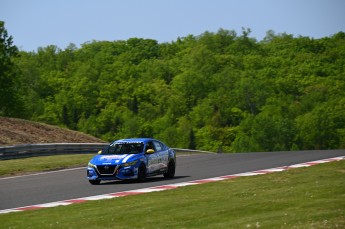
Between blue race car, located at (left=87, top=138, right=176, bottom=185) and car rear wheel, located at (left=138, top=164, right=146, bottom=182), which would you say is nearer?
blue race car, located at (left=87, top=138, right=176, bottom=185)

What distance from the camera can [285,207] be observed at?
14062 millimetres

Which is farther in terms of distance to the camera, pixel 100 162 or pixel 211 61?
pixel 211 61

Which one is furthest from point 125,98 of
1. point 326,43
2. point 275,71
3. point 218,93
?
point 326,43

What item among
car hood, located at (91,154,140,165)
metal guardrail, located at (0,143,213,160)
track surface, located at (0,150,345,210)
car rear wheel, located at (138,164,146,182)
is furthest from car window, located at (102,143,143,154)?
metal guardrail, located at (0,143,213,160)

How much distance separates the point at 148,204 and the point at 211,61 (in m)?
164

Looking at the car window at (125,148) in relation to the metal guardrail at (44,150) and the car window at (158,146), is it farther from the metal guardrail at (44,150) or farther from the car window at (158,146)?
the metal guardrail at (44,150)

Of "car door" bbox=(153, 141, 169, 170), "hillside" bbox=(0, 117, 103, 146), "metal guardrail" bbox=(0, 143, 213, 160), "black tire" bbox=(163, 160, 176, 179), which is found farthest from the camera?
"hillside" bbox=(0, 117, 103, 146)

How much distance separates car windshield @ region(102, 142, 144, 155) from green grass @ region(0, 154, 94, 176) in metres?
6.09

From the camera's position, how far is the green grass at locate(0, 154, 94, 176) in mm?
29506

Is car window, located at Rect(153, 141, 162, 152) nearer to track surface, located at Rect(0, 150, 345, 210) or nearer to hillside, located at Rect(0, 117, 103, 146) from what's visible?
track surface, located at Rect(0, 150, 345, 210)

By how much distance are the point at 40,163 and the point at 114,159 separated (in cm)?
959

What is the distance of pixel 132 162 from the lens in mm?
22812

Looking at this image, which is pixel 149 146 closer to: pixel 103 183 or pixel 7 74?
pixel 103 183

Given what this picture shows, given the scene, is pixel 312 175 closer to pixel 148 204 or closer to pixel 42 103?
pixel 148 204
